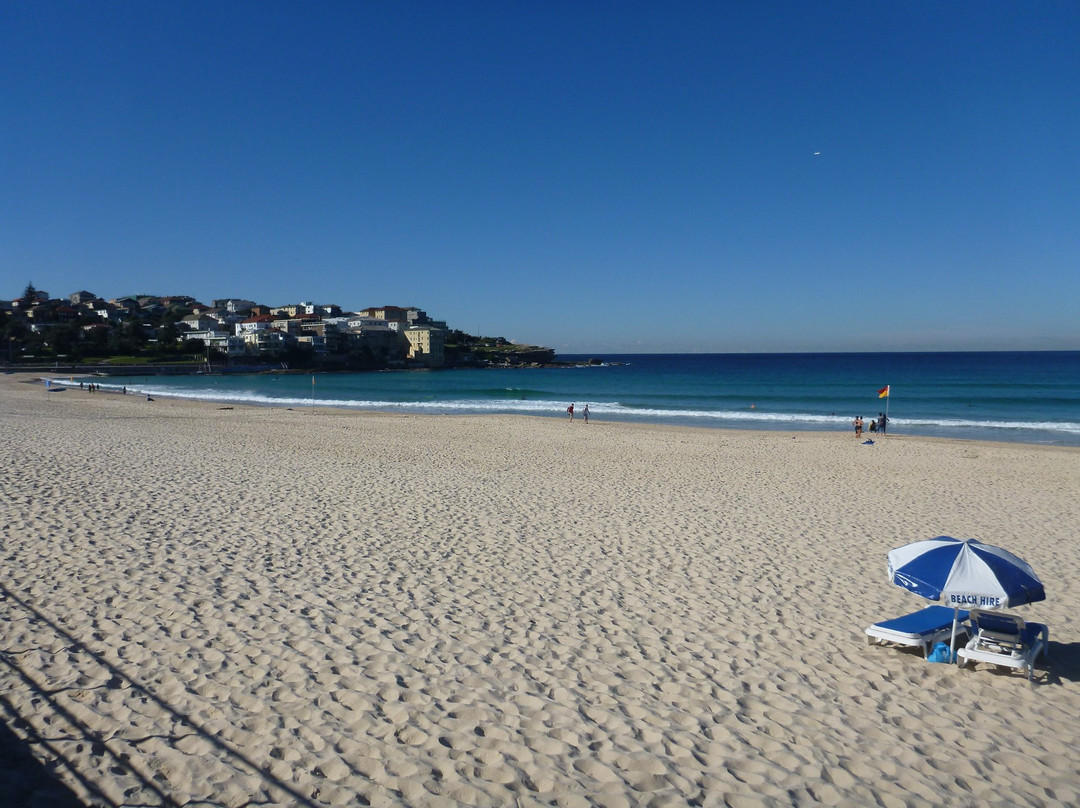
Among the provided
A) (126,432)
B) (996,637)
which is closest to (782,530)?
(996,637)

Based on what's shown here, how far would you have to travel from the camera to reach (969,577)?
5414mm

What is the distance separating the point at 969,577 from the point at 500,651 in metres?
3.89

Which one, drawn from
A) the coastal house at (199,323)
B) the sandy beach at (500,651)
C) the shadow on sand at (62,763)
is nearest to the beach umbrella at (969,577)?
the sandy beach at (500,651)

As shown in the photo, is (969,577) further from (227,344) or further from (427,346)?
(427,346)

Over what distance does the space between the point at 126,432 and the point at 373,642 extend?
1924cm

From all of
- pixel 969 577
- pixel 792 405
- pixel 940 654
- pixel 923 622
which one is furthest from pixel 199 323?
pixel 969 577

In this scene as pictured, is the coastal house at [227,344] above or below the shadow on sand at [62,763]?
above

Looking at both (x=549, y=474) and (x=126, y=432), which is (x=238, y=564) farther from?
(x=126, y=432)

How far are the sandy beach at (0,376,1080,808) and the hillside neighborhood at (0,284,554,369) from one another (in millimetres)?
94731

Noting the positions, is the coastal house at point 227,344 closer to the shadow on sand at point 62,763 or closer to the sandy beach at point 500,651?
the sandy beach at point 500,651

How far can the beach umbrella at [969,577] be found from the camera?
210 inches

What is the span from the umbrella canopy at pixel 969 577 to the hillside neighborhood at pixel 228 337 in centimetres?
10074

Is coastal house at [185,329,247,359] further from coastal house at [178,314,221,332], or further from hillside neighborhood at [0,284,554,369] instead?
coastal house at [178,314,221,332]

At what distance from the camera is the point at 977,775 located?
14.0 feet
